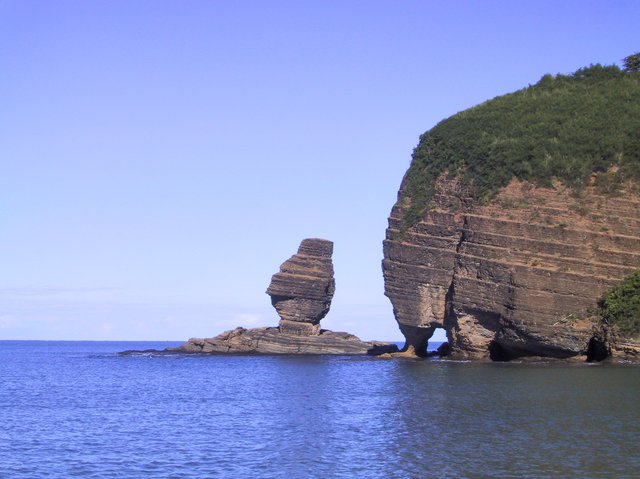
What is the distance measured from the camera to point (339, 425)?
114 ft

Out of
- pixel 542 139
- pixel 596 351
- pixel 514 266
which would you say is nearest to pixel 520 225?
pixel 514 266

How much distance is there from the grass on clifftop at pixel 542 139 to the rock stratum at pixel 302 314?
1360 cm

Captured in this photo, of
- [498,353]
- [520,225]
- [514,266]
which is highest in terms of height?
[520,225]

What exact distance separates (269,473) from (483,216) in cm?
4267

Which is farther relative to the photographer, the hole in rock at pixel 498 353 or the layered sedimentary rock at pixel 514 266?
the hole in rock at pixel 498 353

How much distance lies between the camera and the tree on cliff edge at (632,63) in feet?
252

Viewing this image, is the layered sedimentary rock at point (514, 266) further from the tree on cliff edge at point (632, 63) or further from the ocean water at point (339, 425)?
the tree on cliff edge at point (632, 63)

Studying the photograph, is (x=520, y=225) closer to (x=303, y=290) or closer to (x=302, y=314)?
(x=303, y=290)

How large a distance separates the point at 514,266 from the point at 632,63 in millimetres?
26916

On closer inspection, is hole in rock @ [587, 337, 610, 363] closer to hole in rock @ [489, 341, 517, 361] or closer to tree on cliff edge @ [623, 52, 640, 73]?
hole in rock @ [489, 341, 517, 361]

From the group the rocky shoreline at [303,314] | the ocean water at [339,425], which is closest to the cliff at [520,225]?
the ocean water at [339,425]

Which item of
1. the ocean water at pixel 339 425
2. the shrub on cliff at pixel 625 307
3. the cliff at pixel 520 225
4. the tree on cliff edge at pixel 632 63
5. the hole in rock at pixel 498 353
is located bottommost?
the ocean water at pixel 339 425

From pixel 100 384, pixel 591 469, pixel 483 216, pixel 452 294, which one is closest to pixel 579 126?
pixel 483 216

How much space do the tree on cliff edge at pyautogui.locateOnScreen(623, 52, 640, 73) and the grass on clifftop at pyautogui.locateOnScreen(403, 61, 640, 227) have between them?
1.23m
